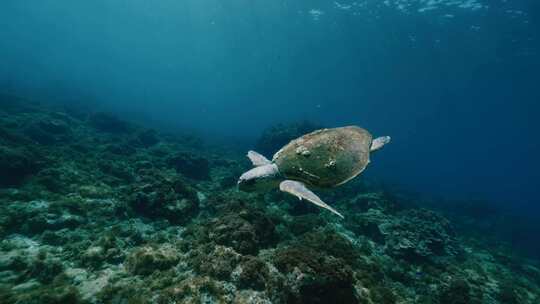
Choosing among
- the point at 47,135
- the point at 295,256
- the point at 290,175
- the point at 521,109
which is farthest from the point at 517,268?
the point at 521,109

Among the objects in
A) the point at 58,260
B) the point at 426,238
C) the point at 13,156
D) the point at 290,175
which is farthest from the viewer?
the point at 426,238

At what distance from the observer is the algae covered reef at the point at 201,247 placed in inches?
213

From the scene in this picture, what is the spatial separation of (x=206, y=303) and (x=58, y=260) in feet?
12.7

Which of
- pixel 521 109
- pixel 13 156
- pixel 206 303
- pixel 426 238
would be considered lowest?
pixel 521 109

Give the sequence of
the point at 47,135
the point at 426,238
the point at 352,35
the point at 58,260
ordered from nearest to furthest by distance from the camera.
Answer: the point at 58,260
the point at 426,238
the point at 47,135
the point at 352,35

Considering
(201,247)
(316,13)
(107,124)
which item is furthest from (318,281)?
(316,13)

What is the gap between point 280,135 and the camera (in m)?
21.4

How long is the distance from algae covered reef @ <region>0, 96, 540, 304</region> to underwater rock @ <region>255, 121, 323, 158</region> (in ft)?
25.1

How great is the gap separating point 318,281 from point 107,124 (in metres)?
25.6

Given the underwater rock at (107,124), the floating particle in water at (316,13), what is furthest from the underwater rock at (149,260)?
the floating particle in water at (316,13)

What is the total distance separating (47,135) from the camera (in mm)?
16969

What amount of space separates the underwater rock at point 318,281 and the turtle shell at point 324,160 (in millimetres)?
1638

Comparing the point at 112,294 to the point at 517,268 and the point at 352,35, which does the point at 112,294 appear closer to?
the point at 517,268

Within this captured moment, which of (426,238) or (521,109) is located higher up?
(426,238)
